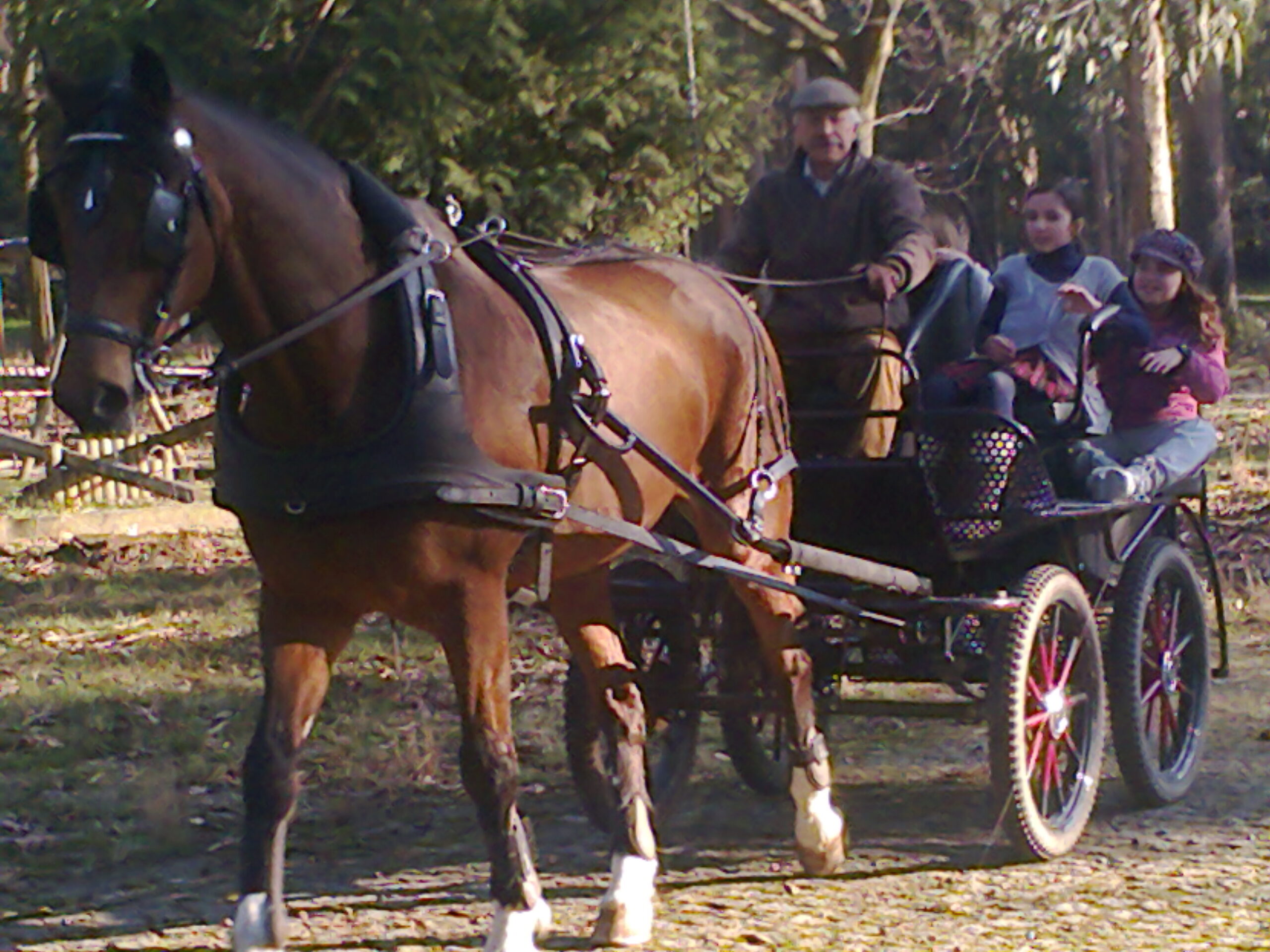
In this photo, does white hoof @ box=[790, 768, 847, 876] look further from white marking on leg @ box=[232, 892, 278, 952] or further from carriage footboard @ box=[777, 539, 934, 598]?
white marking on leg @ box=[232, 892, 278, 952]

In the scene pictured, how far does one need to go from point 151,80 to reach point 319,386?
2.55 feet

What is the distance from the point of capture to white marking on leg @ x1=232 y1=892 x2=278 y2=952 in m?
4.53

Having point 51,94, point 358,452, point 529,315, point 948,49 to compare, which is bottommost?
point 358,452

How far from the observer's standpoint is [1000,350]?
6.65 m

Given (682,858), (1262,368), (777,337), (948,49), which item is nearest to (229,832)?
(682,858)

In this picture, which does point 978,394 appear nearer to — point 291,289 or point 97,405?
point 291,289

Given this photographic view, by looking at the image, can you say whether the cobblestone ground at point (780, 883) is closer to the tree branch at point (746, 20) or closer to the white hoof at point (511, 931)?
the white hoof at point (511, 931)

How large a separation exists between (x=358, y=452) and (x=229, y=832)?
2.58 m

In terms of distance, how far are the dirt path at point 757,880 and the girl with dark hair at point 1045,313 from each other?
4.79ft

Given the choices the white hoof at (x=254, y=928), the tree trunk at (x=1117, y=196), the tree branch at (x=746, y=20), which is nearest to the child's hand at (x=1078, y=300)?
the white hoof at (x=254, y=928)

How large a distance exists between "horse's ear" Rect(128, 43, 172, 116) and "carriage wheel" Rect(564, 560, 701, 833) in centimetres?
242

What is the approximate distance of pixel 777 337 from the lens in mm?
6664

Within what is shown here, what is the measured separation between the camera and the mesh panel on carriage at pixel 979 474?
6.01 metres

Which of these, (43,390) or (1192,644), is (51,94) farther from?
(43,390)
